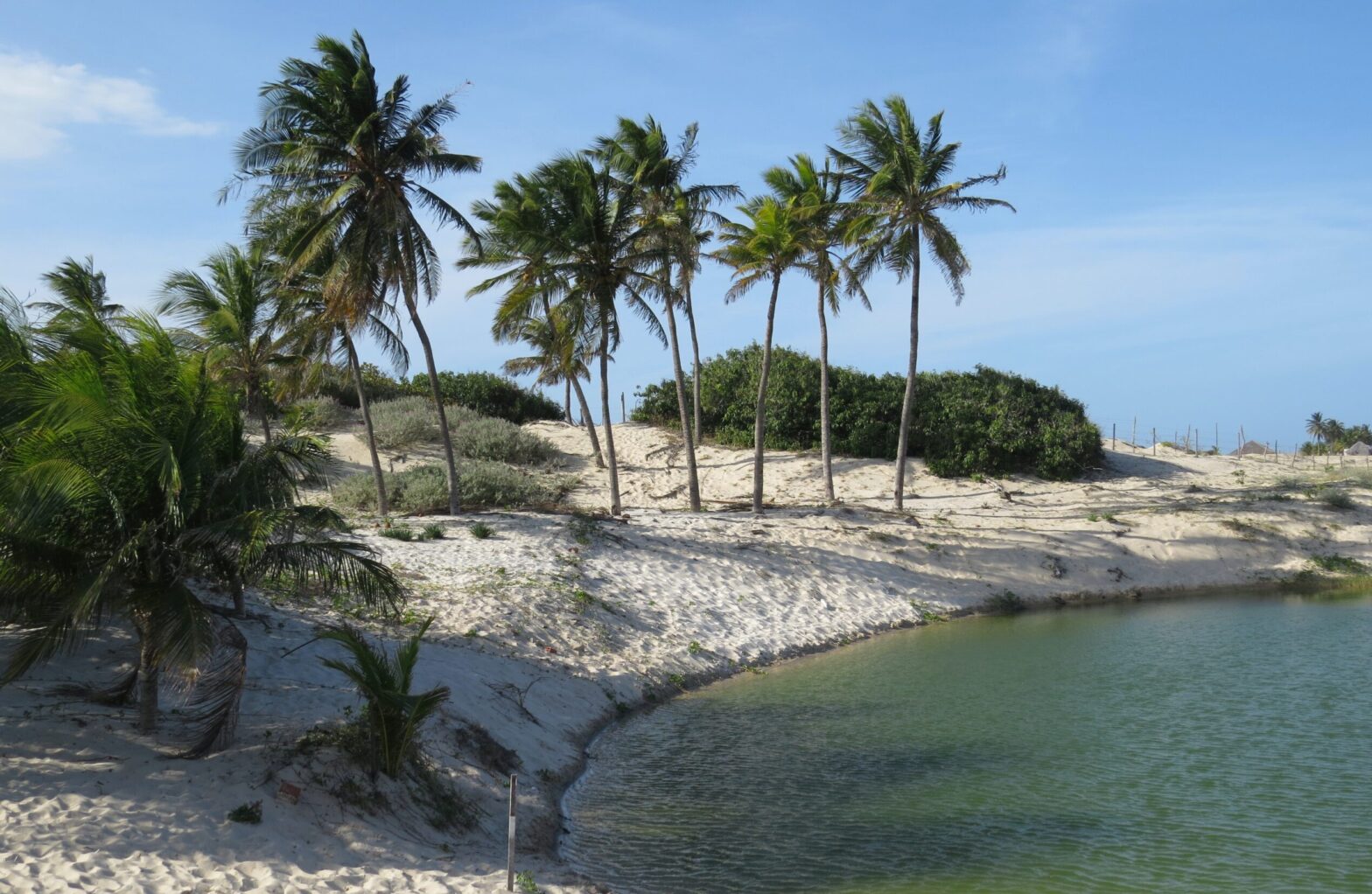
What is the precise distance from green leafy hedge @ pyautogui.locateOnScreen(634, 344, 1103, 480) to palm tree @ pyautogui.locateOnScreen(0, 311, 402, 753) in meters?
29.3

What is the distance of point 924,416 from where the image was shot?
37.7m

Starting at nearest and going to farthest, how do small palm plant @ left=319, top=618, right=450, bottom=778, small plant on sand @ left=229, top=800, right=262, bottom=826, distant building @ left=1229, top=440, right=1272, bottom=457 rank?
small plant on sand @ left=229, top=800, right=262, bottom=826 < small palm plant @ left=319, top=618, right=450, bottom=778 < distant building @ left=1229, top=440, right=1272, bottom=457

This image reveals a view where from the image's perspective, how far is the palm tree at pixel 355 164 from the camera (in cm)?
2253

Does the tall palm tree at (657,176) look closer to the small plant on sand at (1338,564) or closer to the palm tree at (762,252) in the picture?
the palm tree at (762,252)

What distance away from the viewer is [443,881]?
8.34 m

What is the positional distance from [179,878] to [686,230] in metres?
23.2

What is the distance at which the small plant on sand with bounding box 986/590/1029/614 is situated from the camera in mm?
24984

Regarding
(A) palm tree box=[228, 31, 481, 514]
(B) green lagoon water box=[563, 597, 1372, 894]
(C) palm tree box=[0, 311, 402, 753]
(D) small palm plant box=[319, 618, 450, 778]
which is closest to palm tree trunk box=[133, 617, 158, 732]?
(C) palm tree box=[0, 311, 402, 753]

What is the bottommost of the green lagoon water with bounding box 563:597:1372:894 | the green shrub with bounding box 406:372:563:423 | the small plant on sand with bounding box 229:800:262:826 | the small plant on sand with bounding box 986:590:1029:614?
the green lagoon water with bounding box 563:597:1372:894

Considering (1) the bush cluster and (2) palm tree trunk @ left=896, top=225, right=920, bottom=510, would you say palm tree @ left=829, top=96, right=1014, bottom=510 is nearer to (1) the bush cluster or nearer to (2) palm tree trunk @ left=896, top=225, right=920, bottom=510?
(2) palm tree trunk @ left=896, top=225, right=920, bottom=510

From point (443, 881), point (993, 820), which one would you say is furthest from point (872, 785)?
point (443, 881)

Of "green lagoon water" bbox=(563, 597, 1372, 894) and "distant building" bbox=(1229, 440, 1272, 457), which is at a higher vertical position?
"distant building" bbox=(1229, 440, 1272, 457)

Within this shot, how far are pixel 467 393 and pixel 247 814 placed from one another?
36.2 meters

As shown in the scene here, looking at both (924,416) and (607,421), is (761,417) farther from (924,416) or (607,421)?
(924,416)
